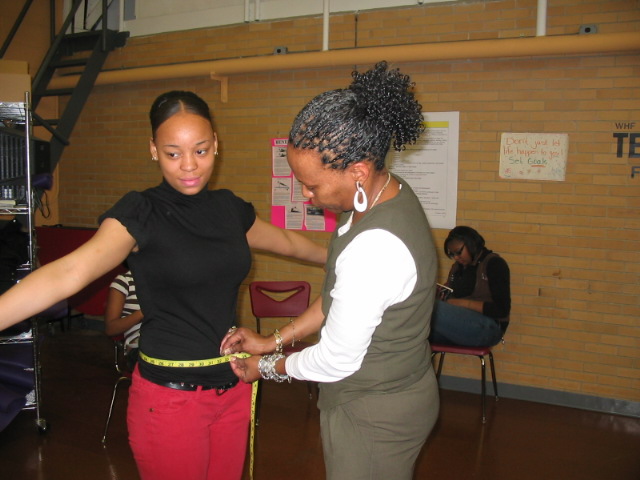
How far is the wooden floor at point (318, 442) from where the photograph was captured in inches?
127

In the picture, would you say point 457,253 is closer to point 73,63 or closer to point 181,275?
point 181,275

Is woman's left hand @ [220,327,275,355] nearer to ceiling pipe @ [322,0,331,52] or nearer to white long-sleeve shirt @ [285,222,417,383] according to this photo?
white long-sleeve shirt @ [285,222,417,383]

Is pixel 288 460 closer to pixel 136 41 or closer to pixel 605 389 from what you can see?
pixel 605 389

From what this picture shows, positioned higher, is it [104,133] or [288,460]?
[104,133]

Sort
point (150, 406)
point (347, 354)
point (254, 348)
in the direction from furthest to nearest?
point (254, 348)
point (150, 406)
point (347, 354)

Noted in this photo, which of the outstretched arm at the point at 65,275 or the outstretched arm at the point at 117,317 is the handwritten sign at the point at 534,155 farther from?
the outstretched arm at the point at 65,275

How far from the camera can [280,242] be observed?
1883 mm

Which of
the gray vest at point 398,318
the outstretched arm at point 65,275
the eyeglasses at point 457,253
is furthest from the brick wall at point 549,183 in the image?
the outstretched arm at point 65,275

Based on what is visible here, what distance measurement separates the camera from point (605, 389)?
→ 4.16 m

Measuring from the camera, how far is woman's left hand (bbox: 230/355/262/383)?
1.52 meters

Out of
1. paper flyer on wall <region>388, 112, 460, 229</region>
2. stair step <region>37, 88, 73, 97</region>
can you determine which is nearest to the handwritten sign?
paper flyer on wall <region>388, 112, 460, 229</region>

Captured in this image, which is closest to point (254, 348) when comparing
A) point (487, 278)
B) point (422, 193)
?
point (487, 278)

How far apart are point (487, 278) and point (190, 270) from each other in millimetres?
3095

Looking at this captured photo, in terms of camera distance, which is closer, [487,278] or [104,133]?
[487,278]
